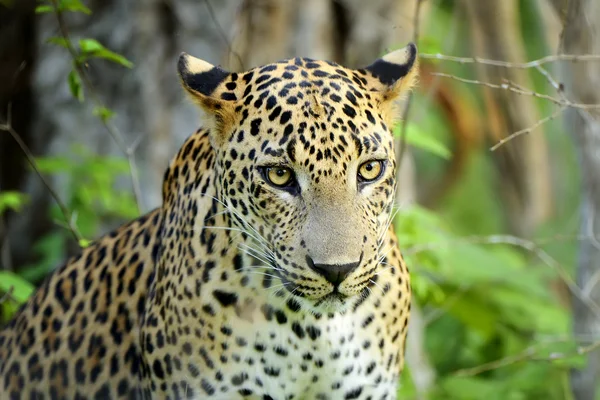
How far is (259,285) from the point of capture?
15.6 feet

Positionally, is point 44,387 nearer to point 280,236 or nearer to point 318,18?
point 280,236

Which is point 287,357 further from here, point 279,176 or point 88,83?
point 88,83

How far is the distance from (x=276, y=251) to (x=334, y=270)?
1.09 ft

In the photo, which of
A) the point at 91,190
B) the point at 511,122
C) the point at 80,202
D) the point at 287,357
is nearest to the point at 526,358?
the point at 287,357

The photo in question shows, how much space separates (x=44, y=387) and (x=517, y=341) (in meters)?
5.11

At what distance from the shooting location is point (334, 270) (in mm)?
4262

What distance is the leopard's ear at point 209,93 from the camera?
4629 millimetres

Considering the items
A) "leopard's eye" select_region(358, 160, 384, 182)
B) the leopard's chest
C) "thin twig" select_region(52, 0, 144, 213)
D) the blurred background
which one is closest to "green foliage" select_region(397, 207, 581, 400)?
the blurred background

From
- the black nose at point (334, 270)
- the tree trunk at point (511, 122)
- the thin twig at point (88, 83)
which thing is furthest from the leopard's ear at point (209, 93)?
the tree trunk at point (511, 122)

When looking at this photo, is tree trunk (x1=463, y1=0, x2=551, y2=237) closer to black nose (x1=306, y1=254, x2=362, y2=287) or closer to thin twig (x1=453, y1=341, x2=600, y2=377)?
thin twig (x1=453, y1=341, x2=600, y2=377)

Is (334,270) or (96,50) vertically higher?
(96,50)

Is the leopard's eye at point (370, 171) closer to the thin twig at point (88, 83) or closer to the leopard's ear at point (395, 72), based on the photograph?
the leopard's ear at point (395, 72)

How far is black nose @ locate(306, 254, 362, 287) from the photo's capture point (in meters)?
4.25

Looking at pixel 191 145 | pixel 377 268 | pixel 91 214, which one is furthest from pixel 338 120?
pixel 91 214
